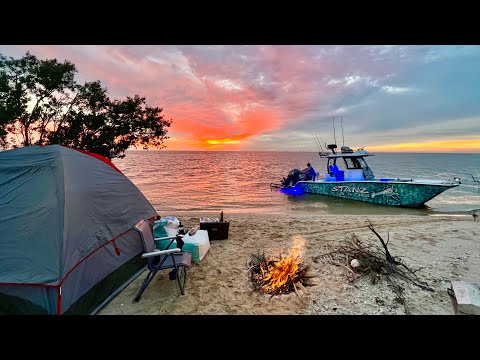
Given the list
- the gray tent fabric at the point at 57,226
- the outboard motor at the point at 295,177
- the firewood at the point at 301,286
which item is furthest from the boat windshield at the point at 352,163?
the gray tent fabric at the point at 57,226

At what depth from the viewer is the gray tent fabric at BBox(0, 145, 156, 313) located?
11.1 feet

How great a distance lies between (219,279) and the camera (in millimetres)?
4957

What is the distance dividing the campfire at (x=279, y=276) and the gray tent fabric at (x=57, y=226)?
8.76ft

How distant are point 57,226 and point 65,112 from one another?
8.64 m

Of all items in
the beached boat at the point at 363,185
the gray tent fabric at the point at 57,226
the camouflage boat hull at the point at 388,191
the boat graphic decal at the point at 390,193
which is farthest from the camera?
the boat graphic decal at the point at 390,193

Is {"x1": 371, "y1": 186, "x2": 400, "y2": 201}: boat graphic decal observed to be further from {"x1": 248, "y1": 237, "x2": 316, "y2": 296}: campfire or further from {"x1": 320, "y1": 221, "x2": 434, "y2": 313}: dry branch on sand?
{"x1": 248, "y1": 237, "x2": 316, "y2": 296}: campfire

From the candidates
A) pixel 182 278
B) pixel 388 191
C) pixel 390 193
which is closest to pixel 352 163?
pixel 388 191

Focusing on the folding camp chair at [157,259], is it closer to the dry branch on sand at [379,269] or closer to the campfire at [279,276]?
the campfire at [279,276]

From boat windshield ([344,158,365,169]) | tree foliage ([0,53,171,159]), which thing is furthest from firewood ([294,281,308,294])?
boat windshield ([344,158,365,169])

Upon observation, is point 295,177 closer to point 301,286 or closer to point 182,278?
point 301,286

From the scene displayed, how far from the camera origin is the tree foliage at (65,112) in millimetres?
9117

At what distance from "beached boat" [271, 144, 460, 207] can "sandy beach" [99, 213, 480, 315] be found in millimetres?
6771

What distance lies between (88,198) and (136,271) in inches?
76.6
